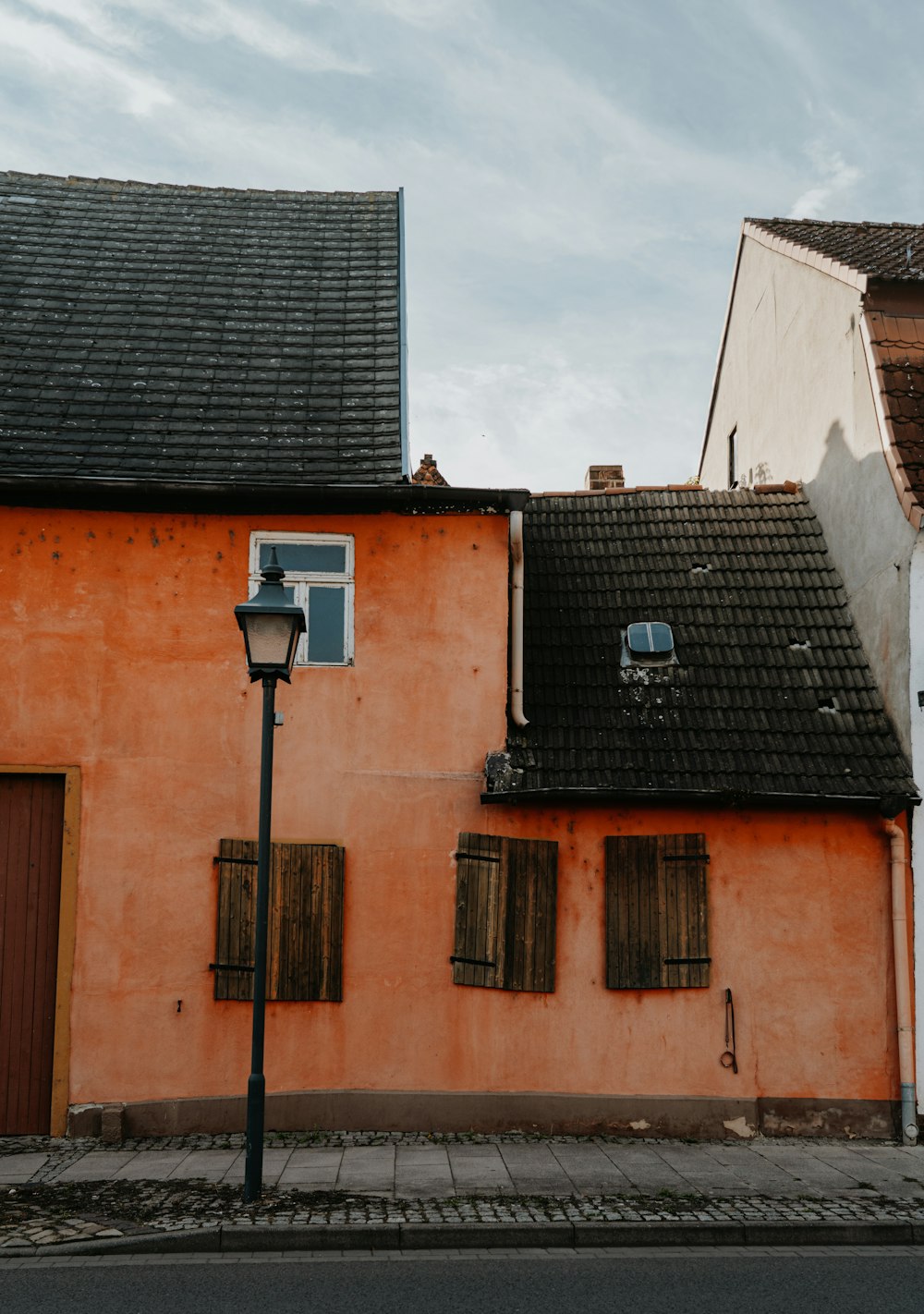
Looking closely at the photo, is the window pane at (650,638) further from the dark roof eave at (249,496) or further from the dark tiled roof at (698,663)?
the dark roof eave at (249,496)

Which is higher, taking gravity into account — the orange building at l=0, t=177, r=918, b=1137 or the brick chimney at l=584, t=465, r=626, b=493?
the brick chimney at l=584, t=465, r=626, b=493

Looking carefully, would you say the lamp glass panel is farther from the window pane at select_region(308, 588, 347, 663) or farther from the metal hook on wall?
the metal hook on wall

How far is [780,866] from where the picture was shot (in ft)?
33.2

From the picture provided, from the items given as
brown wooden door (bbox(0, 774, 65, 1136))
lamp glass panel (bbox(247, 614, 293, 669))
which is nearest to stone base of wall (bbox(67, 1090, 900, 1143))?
brown wooden door (bbox(0, 774, 65, 1136))

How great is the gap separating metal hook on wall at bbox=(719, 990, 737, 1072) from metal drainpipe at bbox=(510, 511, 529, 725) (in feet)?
9.92

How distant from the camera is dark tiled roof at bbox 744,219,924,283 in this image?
12.0 metres

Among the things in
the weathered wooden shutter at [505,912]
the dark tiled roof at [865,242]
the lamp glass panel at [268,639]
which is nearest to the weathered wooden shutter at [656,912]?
the weathered wooden shutter at [505,912]

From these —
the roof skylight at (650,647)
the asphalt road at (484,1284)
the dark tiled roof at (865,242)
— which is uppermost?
the dark tiled roof at (865,242)

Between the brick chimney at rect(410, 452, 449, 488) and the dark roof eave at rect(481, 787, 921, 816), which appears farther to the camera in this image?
the brick chimney at rect(410, 452, 449, 488)

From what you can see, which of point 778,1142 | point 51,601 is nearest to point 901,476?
point 778,1142

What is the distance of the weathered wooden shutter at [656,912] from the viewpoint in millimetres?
9938

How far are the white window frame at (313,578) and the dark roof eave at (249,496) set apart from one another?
228 millimetres

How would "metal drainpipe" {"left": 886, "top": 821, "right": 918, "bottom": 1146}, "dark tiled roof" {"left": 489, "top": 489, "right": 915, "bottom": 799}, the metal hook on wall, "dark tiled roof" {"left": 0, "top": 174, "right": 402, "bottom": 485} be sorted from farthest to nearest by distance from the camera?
1. "dark tiled roof" {"left": 0, "top": 174, "right": 402, "bottom": 485}
2. "dark tiled roof" {"left": 489, "top": 489, "right": 915, "bottom": 799}
3. the metal hook on wall
4. "metal drainpipe" {"left": 886, "top": 821, "right": 918, "bottom": 1146}

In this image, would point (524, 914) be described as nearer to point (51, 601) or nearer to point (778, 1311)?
point (778, 1311)
